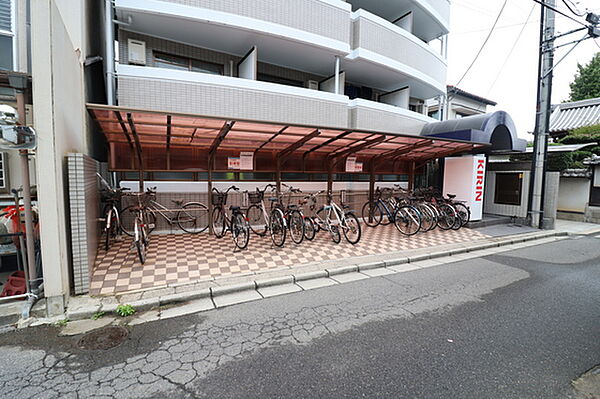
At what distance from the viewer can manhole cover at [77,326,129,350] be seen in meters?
3.15

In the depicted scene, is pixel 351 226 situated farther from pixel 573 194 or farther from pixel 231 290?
pixel 573 194

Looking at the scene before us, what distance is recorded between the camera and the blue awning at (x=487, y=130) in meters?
9.85

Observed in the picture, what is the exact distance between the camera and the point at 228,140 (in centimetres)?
781

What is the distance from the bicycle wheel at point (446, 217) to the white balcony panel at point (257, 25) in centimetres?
651

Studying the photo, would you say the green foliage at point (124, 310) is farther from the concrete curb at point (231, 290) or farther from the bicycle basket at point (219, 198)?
the bicycle basket at point (219, 198)

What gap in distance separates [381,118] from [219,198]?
7093mm

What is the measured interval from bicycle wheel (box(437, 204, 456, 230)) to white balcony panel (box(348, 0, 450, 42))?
8.66 meters

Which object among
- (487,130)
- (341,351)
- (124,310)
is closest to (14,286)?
(124,310)

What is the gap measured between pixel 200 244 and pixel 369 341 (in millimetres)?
5221

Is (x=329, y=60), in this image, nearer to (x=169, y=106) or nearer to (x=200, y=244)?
(x=169, y=106)

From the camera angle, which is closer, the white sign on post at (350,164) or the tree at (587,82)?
the white sign on post at (350,164)

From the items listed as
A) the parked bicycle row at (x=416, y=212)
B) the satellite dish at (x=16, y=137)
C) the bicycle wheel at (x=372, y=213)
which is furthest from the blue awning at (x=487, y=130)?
the satellite dish at (x=16, y=137)

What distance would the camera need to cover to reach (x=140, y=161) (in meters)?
7.66

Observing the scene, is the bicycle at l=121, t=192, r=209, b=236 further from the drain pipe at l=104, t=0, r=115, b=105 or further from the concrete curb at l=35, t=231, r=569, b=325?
the concrete curb at l=35, t=231, r=569, b=325
